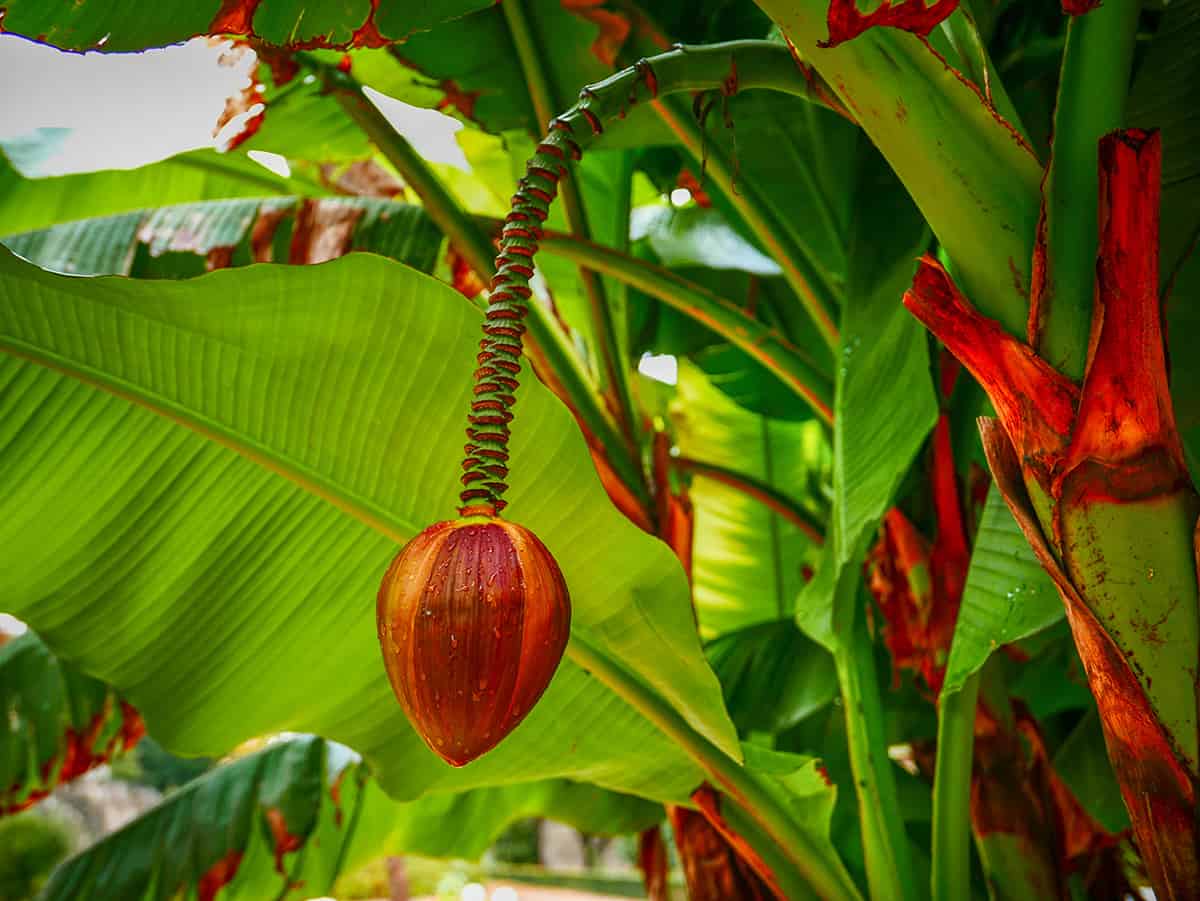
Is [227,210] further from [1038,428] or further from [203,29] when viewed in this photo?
[1038,428]

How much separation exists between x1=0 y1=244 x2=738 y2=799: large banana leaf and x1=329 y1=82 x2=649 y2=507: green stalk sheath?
20 cm

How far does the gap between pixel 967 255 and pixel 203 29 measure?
1.18ft

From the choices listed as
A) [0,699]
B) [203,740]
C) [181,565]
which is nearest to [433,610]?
[181,565]

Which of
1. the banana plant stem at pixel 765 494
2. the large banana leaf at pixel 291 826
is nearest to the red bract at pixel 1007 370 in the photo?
the banana plant stem at pixel 765 494

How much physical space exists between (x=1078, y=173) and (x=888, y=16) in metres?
0.12

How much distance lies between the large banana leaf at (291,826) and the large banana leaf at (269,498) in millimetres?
360

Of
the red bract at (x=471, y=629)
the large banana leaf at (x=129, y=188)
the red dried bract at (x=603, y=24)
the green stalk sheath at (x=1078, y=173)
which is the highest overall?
the red dried bract at (x=603, y=24)

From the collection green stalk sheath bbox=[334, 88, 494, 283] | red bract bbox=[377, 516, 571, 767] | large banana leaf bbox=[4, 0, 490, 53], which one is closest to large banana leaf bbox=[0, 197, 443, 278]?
green stalk sheath bbox=[334, 88, 494, 283]

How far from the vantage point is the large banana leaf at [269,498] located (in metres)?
0.53

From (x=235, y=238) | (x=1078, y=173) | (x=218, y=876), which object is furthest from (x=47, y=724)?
(x=1078, y=173)

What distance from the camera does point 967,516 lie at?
717 mm

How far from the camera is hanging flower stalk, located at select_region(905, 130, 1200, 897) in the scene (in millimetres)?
390

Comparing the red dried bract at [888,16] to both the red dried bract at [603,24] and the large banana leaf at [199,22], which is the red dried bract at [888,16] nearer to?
the large banana leaf at [199,22]

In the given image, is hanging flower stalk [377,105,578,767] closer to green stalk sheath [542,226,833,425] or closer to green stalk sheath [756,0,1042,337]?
green stalk sheath [756,0,1042,337]
